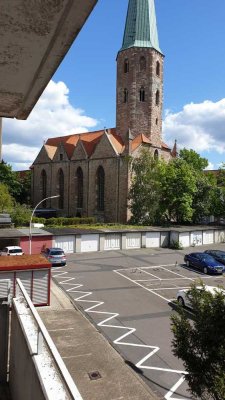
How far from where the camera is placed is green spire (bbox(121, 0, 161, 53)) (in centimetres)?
5309

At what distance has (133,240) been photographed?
38750mm

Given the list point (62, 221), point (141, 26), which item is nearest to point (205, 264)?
point (62, 221)

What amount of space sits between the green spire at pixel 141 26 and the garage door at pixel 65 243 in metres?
32.6

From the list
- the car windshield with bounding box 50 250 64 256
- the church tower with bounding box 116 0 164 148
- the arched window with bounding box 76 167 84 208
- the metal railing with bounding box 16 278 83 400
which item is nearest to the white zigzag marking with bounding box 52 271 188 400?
the car windshield with bounding box 50 250 64 256

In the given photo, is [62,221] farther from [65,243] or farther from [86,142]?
[86,142]

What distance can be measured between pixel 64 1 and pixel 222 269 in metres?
28.0

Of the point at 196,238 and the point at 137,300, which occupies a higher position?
the point at 196,238

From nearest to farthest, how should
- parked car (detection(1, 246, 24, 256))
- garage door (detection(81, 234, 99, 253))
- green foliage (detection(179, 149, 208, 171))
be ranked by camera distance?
1. parked car (detection(1, 246, 24, 256))
2. garage door (detection(81, 234, 99, 253))
3. green foliage (detection(179, 149, 208, 171))

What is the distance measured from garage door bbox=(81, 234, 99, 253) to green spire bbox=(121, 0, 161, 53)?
103ft

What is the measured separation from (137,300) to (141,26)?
45.6m

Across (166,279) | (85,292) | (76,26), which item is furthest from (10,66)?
(166,279)

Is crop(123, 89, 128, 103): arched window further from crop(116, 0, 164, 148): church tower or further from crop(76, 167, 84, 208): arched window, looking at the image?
crop(76, 167, 84, 208): arched window

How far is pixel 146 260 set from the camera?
32312 millimetres

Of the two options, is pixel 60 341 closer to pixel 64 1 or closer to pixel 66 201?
pixel 64 1
